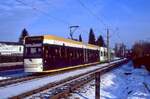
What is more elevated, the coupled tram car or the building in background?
the building in background

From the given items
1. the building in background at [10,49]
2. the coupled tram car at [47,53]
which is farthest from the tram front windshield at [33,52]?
the building in background at [10,49]

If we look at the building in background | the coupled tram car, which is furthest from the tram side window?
the building in background

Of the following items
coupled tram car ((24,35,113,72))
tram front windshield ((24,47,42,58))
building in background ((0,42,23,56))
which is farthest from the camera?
building in background ((0,42,23,56))

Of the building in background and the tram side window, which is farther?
the building in background

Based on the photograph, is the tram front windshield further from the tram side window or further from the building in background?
the building in background

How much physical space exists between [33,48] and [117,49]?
14358 centimetres

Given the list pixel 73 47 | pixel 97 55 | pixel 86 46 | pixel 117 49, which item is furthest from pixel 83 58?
pixel 117 49

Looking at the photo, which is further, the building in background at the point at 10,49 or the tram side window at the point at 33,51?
the building in background at the point at 10,49

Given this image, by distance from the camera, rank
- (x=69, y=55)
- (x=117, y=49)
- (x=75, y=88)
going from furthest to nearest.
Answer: (x=117, y=49)
(x=69, y=55)
(x=75, y=88)

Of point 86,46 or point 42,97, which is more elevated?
point 86,46

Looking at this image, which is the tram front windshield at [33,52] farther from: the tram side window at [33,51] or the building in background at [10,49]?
the building in background at [10,49]

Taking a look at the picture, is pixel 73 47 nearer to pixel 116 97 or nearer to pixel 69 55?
pixel 69 55

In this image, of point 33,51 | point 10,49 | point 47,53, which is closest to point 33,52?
point 33,51

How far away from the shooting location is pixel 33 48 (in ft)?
82.2
